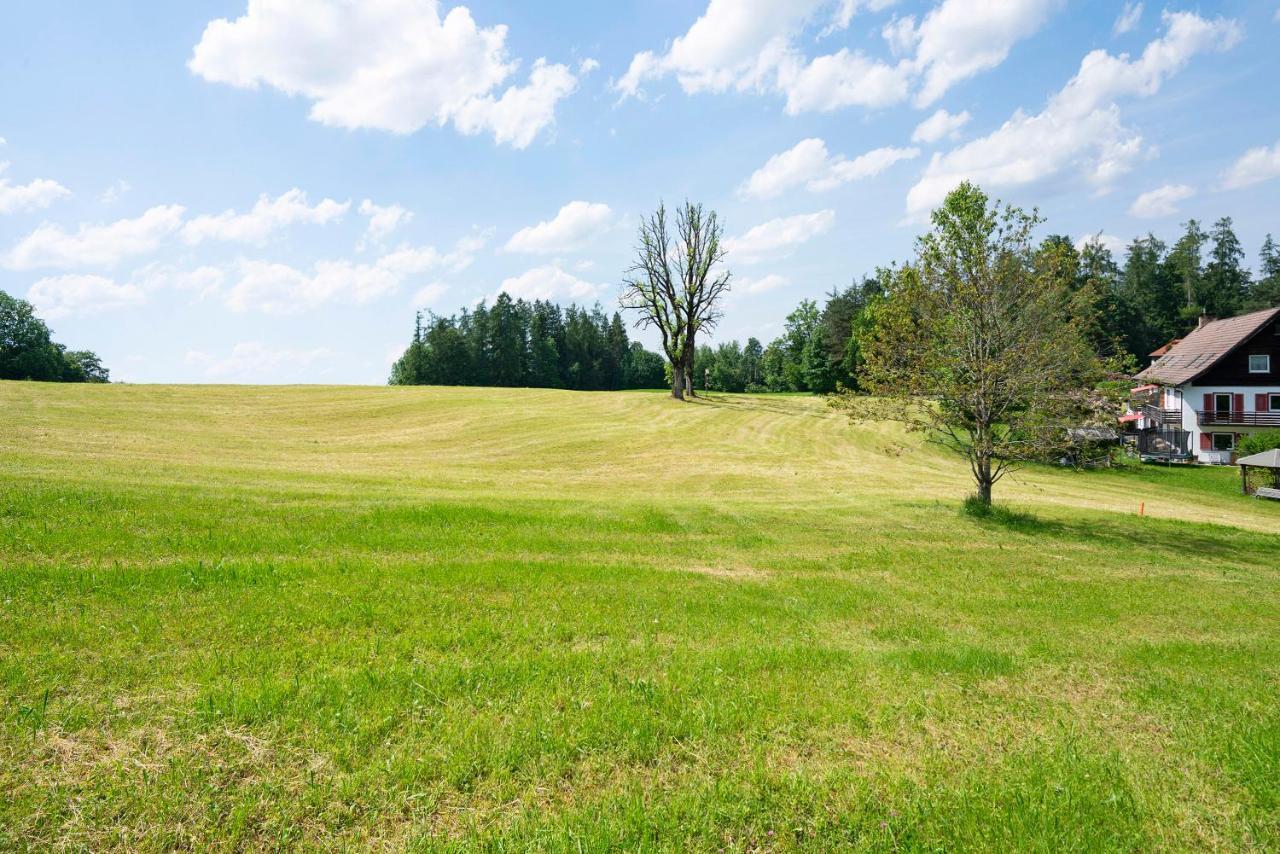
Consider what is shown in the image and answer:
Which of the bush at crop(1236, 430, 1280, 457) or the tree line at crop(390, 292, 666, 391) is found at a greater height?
the tree line at crop(390, 292, 666, 391)

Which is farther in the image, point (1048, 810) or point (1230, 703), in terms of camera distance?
point (1230, 703)

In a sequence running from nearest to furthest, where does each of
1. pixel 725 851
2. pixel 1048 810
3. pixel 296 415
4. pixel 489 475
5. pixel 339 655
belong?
1. pixel 725 851
2. pixel 1048 810
3. pixel 339 655
4. pixel 489 475
5. pixel 296 415

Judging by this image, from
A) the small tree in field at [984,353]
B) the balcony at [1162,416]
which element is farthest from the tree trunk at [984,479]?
the balcony at [1162,416]

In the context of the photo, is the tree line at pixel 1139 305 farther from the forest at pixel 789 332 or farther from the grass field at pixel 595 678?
the grass field at pixel 595 678

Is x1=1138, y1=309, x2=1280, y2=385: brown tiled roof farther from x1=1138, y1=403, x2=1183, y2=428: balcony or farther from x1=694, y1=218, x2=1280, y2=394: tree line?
x1=694, y1=218, x2=1280, y2=394: tree line

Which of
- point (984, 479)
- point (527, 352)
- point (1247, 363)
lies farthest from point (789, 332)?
point (984, 479)

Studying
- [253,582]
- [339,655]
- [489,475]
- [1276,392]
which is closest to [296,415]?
[489,475]

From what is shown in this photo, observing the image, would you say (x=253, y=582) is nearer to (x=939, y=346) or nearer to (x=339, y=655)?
(x=339, y=655)

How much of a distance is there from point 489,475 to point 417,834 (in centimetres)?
1916

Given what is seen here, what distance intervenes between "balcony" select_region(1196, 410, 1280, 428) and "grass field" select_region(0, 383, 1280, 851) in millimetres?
40610

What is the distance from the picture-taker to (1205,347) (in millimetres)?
48438

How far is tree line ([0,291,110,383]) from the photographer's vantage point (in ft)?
212

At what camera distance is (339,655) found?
5.97 m

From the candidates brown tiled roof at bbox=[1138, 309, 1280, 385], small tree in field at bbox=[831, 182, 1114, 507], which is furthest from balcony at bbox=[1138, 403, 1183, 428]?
small tree in field at bbox=[831, 182, 1114, 507]
